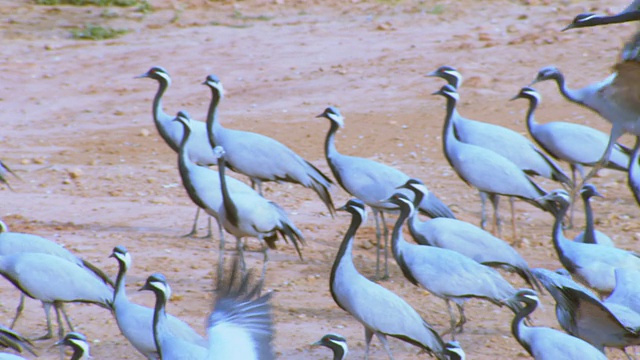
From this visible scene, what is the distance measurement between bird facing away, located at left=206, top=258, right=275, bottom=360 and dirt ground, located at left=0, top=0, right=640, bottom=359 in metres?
1.60

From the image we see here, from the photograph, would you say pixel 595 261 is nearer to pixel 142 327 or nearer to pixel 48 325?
pixel 142 327

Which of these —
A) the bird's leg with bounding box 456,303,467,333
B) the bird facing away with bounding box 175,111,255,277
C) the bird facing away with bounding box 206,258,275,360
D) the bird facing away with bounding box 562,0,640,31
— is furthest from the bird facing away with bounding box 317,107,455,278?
the bird facing away with bounding box 206,258,275,360

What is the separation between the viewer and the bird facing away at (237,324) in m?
4.86

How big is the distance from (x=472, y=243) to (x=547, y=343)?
1516 mm

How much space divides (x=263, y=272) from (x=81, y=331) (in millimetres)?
1446

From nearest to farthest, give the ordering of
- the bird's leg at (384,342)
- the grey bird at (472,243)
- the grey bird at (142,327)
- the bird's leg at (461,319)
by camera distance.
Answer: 1. the grey bird at (142,327)
2. the bird's leg at (384,342)
3. the bird's leg at (461,319)
4. the grey bird at (472,243)

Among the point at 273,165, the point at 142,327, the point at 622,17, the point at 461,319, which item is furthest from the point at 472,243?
the point at 622,17

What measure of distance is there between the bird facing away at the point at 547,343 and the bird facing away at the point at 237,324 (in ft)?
5.88

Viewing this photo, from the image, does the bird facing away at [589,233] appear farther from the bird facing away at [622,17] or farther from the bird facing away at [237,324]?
the bird facing away at [237,324]

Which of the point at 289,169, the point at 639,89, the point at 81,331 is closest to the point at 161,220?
the point at 289,169

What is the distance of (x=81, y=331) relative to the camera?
7.02 m

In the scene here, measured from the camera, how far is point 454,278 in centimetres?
671

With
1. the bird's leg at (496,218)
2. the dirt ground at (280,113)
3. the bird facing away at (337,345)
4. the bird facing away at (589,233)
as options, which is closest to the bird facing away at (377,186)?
the dirt ground at (280,113)

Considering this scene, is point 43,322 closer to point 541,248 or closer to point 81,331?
point 81,331
